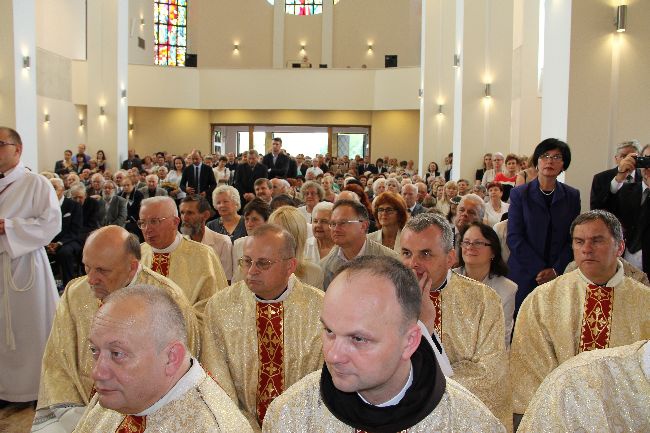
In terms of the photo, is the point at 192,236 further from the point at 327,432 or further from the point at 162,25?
the point at 162,25

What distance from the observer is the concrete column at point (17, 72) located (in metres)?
10.5

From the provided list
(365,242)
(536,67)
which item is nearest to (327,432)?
(365,242)

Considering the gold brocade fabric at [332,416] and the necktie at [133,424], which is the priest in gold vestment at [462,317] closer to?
the gold brocade fabric at [332,416]

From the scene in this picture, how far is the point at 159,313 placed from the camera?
2432 millimetres

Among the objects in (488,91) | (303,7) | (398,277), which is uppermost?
(303,7)

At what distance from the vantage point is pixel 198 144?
28359 mm

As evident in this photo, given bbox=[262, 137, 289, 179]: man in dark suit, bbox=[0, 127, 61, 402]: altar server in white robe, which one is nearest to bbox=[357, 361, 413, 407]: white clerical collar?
bbox=[0, 127, 61, 402]: altar server in white robe

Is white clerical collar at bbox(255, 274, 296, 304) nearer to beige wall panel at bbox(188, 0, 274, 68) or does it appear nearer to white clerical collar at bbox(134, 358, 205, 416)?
white clerical collar at bbox(134, 358, 205, 416)

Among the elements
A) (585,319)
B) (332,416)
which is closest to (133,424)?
(332,416)

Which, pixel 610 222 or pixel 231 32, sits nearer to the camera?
pixel 610 222

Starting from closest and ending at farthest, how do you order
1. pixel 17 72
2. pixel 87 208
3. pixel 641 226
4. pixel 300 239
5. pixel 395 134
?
pixel 300 239 < pixel 641 226 < pixel 17 72 < pixel 87 208 < pixel 395 134

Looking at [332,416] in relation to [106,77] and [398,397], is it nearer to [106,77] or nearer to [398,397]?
[398,397]

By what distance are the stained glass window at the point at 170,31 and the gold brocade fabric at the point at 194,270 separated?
2596 centimetres

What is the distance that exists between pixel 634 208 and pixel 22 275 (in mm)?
4845
